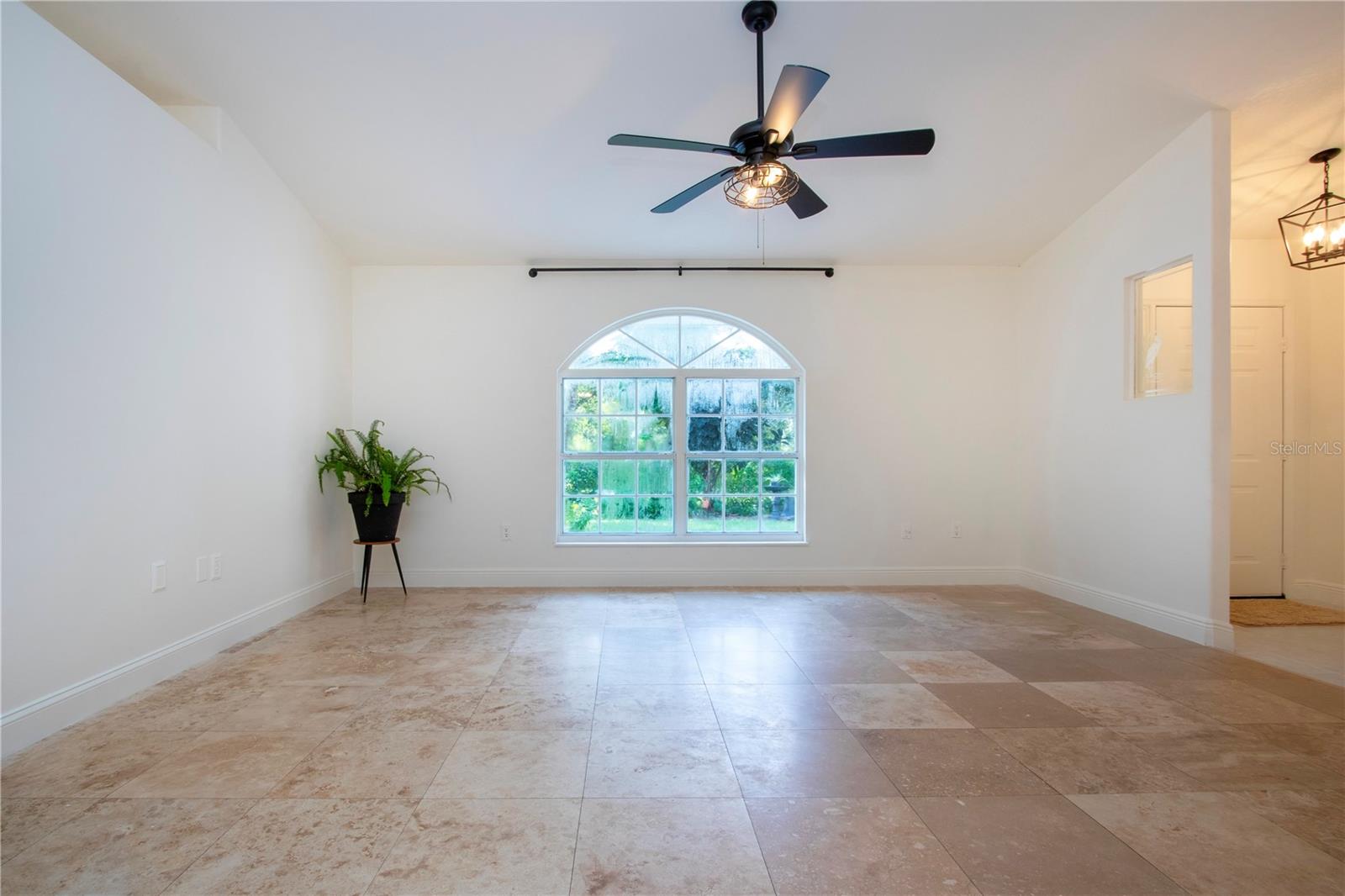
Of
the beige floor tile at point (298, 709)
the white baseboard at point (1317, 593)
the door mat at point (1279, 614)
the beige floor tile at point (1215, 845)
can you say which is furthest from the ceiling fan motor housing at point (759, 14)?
the white baseboard at point (1317, 593)

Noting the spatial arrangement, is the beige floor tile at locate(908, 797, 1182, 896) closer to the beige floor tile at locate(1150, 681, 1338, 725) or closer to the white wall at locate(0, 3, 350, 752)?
the beige floor tile at locate(1150, 681, 1338, 725)

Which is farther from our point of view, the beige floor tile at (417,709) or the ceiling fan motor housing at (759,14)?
the ceiling fan motor housing at (759,14)

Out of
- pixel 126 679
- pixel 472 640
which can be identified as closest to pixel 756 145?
pixel 472 640

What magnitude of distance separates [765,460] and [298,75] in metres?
3.99

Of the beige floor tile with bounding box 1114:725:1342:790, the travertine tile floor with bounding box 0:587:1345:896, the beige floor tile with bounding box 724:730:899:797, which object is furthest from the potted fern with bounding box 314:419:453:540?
the beige floor tile with bounding box 1114:725:1342:790

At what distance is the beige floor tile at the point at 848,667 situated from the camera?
282 cm

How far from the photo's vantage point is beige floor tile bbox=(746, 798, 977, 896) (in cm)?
144

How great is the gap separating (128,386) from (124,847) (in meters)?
1.99

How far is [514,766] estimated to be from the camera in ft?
6.63

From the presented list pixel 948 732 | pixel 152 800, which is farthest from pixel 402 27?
pixel 948 732

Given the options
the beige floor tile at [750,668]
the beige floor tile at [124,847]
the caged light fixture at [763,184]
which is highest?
the caged light fixture at [763,184]

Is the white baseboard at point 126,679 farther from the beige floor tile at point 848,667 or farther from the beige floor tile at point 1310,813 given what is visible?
the beige floor tile at point 1310,813

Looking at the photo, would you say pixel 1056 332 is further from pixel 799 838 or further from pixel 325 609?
pixel 325 609

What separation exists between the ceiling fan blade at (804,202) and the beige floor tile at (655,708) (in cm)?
A: 241
